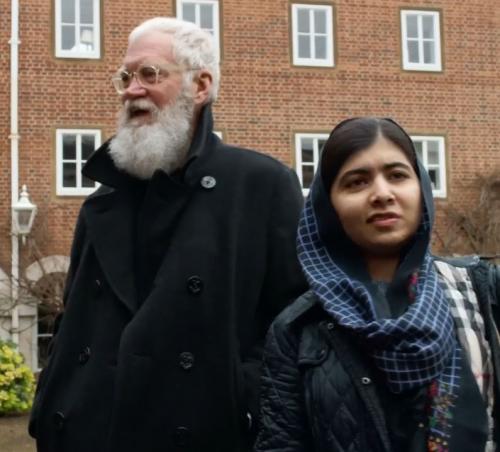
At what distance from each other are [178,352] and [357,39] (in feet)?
55.0

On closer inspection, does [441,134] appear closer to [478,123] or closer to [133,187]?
[478,123]

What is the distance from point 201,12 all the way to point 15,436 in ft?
33.2

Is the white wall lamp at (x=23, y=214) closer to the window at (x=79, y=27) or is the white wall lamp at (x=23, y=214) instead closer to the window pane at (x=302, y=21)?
the window at (x=79, y=27)

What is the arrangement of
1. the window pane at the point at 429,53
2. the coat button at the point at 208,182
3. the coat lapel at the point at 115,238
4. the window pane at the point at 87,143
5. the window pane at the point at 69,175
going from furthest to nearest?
the window pane at the point at 429,53, the window pane at the point at 87,143, the window pane at the point at 69,175, the coat button at the point at 208,182, the coat lapel at the point at 115,238

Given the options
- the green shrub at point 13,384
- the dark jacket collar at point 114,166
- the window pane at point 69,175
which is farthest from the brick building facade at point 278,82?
the dark jacket collar at point 114,166

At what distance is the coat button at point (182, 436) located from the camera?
9.36 feet

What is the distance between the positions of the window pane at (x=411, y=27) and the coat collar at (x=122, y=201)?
16782 mm

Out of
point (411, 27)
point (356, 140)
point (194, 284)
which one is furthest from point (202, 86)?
point (411, 27)

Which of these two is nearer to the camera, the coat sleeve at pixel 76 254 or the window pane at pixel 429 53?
the coat sleeve at pixel 76 254

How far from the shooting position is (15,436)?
35.8 feet

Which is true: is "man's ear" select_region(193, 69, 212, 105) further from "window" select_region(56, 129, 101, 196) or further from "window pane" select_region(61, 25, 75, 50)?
"window pane" select_region(61, 25, 75, 50)

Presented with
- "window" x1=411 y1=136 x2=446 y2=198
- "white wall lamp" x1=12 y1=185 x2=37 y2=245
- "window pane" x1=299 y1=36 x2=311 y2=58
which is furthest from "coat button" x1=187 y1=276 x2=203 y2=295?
"window" x1=411 y1=136 x2=446 y2=198

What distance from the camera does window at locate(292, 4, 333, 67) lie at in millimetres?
18688

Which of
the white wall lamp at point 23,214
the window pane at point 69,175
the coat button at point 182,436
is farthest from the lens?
the window pane at point 69,175
